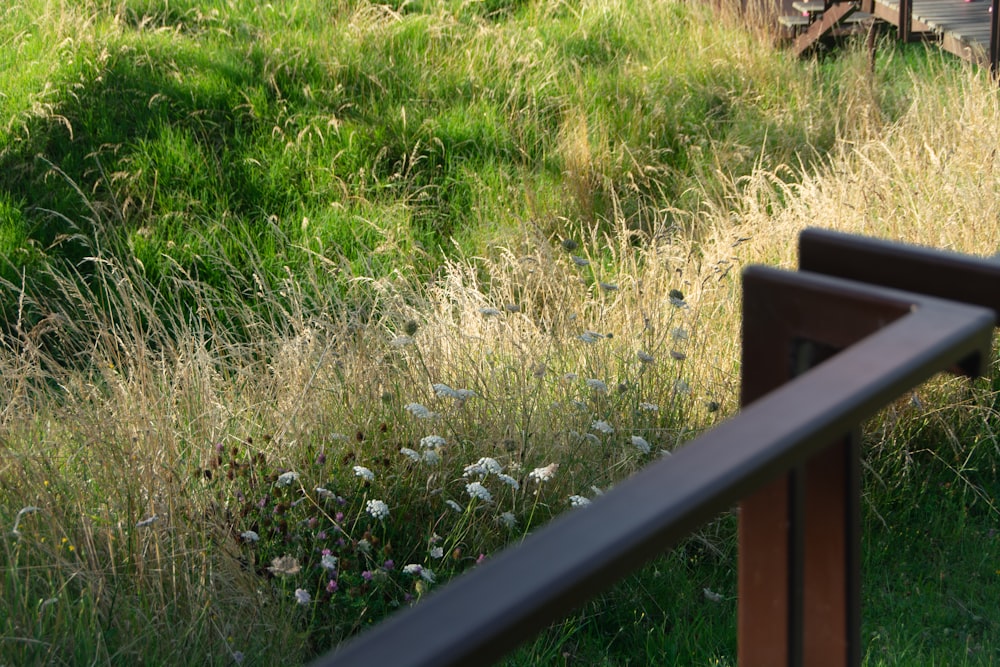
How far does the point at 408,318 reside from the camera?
386 centimetres

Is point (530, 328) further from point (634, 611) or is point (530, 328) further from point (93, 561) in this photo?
point (93, 561)

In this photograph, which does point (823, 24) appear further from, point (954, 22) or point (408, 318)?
point (408, 318)

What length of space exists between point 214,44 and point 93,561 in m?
6.26

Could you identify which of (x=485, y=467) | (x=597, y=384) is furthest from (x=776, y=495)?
(x=597, y=384)

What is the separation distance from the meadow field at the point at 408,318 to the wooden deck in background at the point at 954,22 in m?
0.46

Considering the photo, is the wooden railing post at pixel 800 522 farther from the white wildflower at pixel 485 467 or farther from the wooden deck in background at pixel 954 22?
the wooden deck in background at pixel 954 22

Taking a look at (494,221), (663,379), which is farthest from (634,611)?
(494,221)

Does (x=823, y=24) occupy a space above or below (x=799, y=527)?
below

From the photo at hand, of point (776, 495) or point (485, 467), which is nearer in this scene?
point (776, 495)

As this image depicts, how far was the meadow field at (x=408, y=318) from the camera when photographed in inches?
111

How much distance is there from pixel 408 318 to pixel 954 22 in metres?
6.28

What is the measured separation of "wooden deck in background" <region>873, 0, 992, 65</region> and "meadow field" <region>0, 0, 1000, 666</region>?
464mm

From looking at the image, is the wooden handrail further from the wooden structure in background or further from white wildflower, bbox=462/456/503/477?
the wooden structure in background

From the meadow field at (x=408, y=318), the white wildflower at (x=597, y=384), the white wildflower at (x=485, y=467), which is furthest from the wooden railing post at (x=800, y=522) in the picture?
the white wildflower at (x=597, y=384)
